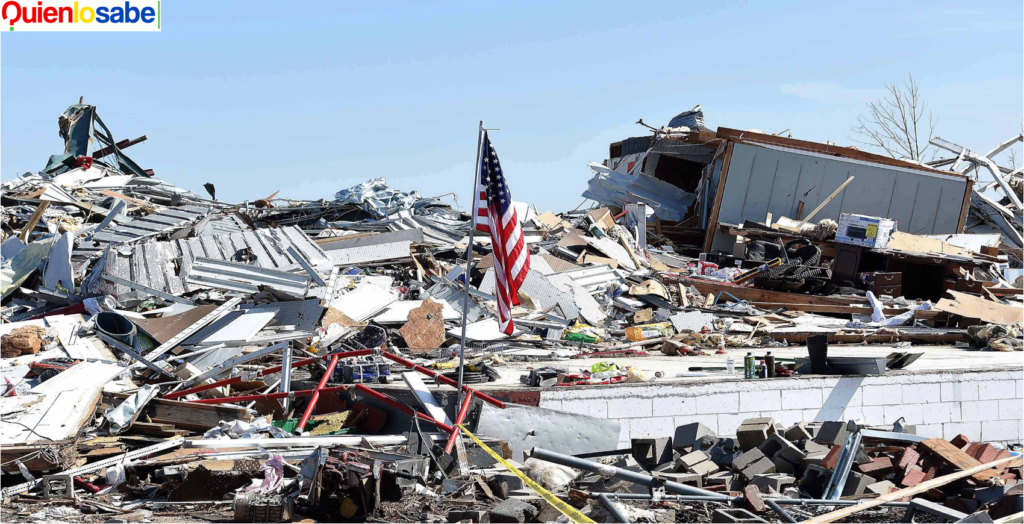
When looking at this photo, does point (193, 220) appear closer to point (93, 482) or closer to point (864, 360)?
point (93, 482)

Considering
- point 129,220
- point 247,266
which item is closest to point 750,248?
point 247,266

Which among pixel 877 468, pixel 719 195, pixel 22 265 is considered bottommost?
pixel 22 265

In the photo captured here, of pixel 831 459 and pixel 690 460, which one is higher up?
pixel 831 459

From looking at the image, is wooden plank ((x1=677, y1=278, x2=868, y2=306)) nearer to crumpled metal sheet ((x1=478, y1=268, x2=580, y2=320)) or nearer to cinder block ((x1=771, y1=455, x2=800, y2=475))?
crumpled metal sheet ((x1=478, y1=268, x2=580, y2=320))

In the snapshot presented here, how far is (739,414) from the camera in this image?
31.0 ft

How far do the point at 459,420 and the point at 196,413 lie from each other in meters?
2.52

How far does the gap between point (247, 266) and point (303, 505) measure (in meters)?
7.14

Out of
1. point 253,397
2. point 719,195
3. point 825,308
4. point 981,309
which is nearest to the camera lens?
point 253,397

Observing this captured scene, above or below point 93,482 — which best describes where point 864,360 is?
above

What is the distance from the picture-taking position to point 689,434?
8.12 m

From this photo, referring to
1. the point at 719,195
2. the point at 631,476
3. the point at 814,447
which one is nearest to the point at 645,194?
the point at 719,195

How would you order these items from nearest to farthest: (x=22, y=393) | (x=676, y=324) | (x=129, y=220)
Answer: (x=22, y=393)
(x=676, y=324)
(x=129, y=220)

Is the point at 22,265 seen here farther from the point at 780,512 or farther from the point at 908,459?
the point at 908,459

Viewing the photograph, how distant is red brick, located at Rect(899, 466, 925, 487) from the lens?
7.07 meters
